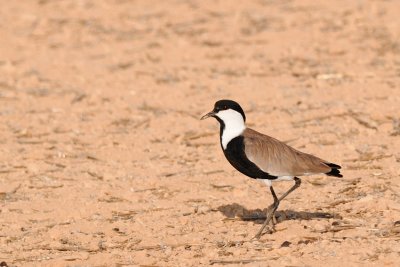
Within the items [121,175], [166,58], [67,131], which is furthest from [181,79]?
[121,175]

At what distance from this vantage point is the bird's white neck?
8.56 m

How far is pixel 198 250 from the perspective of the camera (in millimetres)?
7996

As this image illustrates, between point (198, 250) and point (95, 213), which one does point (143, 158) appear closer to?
point (95, 213)

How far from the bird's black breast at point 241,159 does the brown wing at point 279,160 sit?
0.12 ft

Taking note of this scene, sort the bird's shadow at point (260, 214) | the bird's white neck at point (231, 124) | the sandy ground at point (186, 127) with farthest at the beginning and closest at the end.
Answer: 1. the bird's shadow at point (260, 214)
2. the bird's white neck at point (231, 124)
3. the sandy ground at point (186, 127)

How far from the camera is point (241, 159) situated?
838 cm

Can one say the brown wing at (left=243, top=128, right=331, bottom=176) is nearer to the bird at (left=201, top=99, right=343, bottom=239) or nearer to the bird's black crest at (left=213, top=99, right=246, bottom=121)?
the bird at (left=201, top=99, right=343, bottom=239)

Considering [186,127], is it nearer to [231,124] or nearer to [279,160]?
[231,124]

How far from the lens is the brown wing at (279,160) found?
27.5ft

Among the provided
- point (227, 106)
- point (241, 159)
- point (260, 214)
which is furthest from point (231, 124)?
point (260, 214)

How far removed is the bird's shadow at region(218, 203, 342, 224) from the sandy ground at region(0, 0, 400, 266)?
0.09 feet

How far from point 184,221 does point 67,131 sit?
147 inches

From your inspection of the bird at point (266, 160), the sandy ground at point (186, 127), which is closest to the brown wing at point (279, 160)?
the bird at point (266, 160)

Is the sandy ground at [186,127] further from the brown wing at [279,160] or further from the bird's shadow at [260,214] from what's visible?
the brown wing at [279,160]
